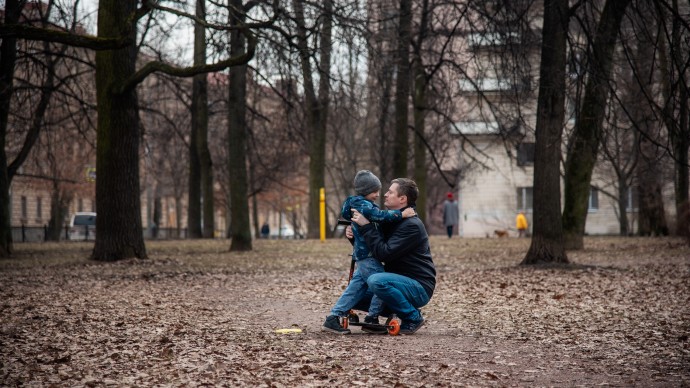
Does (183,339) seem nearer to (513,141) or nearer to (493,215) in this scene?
(513,141)

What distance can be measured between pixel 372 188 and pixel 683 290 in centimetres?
668

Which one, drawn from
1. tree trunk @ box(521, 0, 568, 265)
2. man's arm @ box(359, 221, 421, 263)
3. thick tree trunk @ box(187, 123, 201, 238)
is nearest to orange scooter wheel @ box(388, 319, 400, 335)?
man's arm @ box(359, 221, 421, 263)

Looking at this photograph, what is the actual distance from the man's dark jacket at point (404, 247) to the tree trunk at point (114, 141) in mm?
10750

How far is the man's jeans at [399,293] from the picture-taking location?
848 centimetres

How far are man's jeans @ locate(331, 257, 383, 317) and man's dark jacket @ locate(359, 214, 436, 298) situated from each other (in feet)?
0.48

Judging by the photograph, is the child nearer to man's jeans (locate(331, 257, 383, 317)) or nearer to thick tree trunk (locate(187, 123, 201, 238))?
man's jeans (locate(331, 257, 383, 317))

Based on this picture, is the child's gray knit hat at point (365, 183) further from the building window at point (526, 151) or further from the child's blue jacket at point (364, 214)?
the building window at point (526, 151)

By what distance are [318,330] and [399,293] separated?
1.16 m

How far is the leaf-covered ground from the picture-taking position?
6768mm

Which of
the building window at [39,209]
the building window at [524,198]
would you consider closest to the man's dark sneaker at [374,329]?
the building window at [524,198]

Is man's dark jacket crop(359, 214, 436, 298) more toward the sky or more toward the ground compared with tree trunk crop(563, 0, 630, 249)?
more toward the ground

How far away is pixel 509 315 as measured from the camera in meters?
10.6

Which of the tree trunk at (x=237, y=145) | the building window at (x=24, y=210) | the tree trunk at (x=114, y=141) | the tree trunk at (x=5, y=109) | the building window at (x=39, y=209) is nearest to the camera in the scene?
the tree trunk at (x=114, y=141)

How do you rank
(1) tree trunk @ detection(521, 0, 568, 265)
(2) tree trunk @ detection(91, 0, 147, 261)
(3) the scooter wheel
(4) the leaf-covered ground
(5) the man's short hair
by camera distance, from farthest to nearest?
(2) tree trunk @ detection(91, 0, 147, 261) < (1) tree trunk @ detection(521, 0, 568, 265) < (3) the scooter wheel < (5) the man's short hair < (4) the leaf-covered ground
